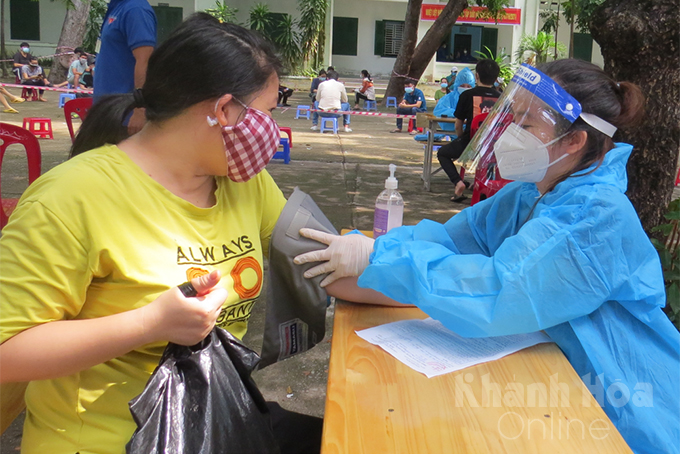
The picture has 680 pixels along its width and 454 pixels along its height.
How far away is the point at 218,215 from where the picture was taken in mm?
1429

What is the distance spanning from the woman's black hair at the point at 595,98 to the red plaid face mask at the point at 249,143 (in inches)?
28.5

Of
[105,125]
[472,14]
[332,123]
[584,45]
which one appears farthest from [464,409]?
[584,45]

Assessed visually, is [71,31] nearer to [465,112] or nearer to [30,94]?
[30,94]

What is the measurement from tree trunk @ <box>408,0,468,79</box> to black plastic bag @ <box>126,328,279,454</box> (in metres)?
12.7

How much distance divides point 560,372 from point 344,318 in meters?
0.52

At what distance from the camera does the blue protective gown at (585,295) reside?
122 cm

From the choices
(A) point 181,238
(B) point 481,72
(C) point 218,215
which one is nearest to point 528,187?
(C) point 218,215

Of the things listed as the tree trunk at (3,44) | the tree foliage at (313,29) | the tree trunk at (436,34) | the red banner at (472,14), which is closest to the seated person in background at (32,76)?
the tree trunk at (3,44)

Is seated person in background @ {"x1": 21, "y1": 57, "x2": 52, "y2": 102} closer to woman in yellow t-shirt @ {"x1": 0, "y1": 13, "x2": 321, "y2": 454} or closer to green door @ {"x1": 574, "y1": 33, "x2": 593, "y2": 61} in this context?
woman in yellow t-shirt @ {"x1": 0, "y1": 13, "x2": 321, "y2": 454}

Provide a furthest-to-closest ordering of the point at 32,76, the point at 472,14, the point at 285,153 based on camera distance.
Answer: the point at 472,14 → the point at 32,76 → the point at 285,153

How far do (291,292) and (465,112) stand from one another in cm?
515

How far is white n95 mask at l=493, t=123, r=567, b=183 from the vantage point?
5.04 ft

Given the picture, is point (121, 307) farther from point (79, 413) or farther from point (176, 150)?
point (176, 150)

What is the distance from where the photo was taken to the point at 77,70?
1518cm
